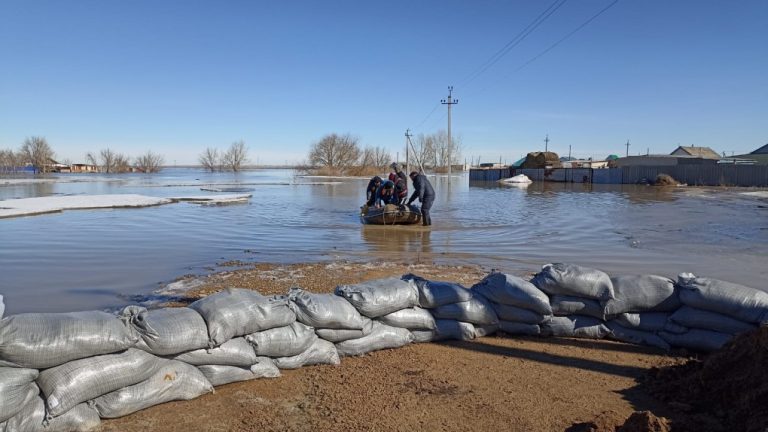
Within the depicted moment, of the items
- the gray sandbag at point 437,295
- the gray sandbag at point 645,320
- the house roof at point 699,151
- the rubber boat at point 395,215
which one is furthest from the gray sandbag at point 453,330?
the house roof at point 699,151

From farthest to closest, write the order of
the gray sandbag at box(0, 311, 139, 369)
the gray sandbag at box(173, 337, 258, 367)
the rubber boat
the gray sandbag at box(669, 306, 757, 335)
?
the rubber boat
the gray sandbag at box(669, 306, 757, 335)
the gray sandbag at box(173, 337, 258, 367)
the gray sandbag at box(0, 311, 139, 369)

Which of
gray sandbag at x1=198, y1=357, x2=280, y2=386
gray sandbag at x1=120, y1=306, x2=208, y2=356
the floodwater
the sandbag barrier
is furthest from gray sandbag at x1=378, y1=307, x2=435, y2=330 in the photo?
the floodwater

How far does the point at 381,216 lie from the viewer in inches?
552

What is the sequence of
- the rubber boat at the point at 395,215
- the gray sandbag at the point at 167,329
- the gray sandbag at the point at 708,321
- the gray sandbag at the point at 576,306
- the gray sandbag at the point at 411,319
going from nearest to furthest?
the gray sandbag at the point at 167,329
the gray sandbag at the point at 708,321
the gray sandbag at the point at 411,319
the gray sandbag at the point at 576,306
the rubber boat at the point at 395,215

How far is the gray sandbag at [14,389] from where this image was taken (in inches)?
109

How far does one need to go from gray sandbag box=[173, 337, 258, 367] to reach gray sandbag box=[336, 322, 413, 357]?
0.80 metres

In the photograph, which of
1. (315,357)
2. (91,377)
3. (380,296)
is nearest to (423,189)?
(380,296)

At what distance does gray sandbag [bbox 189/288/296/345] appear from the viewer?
3.65 meters

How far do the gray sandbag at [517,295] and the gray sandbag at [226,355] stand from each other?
2254 millimetres

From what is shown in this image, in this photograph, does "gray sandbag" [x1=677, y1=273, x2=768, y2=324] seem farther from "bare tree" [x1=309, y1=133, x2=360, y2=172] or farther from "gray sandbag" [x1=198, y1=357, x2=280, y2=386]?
"bare tree" [x1=309, y1=133, x2=360, y2=172]

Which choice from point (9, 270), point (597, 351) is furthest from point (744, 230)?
point (9, 270)

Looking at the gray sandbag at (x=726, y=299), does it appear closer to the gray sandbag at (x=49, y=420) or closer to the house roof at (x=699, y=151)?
the gray sandbag at (x=49, y=420)

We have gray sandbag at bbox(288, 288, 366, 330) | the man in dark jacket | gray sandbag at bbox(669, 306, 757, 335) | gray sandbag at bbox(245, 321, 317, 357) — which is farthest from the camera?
the man in dark jacket

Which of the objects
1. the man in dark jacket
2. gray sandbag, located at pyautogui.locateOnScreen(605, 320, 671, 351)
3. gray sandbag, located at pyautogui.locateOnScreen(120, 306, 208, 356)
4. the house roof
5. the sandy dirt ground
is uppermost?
the house roof
